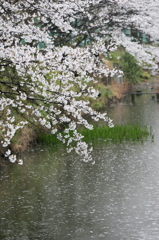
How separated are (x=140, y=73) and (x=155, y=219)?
37.5 meters

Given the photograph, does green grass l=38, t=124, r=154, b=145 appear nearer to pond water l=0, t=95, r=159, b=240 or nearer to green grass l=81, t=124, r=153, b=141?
green grass l=81, t=124, r=153, b=141

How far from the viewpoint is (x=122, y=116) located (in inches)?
910

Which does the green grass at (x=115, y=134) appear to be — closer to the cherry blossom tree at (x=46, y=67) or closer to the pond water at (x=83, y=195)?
the pond water at (x=83, y=195)

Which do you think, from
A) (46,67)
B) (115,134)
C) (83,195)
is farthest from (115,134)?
(46,67)

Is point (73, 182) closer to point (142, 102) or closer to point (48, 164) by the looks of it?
point (48, 164)

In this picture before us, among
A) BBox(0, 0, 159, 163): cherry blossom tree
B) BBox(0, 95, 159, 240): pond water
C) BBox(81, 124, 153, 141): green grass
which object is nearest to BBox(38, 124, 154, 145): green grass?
BBox(81, 124, 153, 141): green grass

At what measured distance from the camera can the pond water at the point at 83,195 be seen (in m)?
7.85

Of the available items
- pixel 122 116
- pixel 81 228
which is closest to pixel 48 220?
pixel 81 228

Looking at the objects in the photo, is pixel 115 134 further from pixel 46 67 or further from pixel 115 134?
pixel 46 67

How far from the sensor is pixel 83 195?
390 inches

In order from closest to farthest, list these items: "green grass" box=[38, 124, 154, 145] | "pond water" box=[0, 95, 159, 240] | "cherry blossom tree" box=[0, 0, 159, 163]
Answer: "cherry blossom tree" box=[0, 0, 159, 163]
"pond water" box=[0, 95, 159, 240]
"green grass" box=[38, 124, 154, 145]

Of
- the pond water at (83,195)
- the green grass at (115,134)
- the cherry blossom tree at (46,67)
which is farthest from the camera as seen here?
the green grass at (115,134)

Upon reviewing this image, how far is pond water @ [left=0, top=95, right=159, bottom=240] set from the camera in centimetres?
785

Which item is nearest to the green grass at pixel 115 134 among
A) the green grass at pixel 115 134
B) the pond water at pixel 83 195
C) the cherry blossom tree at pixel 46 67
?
the green grass at pixel 115 134
